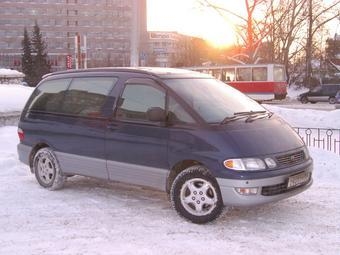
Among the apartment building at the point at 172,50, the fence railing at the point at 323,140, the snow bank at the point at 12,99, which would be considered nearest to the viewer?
the fence railing at the point at 323,140

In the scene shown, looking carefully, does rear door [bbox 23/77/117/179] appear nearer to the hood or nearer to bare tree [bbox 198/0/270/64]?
the hood

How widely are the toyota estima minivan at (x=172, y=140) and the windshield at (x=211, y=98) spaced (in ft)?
0.06

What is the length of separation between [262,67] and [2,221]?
30.6 m

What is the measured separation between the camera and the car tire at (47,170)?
7445mm

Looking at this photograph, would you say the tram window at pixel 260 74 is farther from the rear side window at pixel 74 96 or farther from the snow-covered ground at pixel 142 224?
the rear side window at pixel 74 96

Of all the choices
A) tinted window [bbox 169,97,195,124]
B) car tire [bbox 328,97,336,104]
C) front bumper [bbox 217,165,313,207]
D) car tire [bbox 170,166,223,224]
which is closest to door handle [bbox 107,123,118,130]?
tinted window [bbox 169,97,195,124]

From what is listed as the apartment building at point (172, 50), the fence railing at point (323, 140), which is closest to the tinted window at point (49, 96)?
the fence railing at point (323, 140)

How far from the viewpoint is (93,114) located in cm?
689

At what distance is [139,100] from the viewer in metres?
6.50

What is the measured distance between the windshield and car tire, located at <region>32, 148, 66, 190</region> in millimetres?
2178

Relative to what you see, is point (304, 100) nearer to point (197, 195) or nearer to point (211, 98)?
point (211, 98)

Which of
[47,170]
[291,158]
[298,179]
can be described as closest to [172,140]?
[291,158]

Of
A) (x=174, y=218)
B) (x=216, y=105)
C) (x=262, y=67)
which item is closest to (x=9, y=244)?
(x=174, y=218)

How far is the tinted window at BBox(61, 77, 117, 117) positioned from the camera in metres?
6.87
